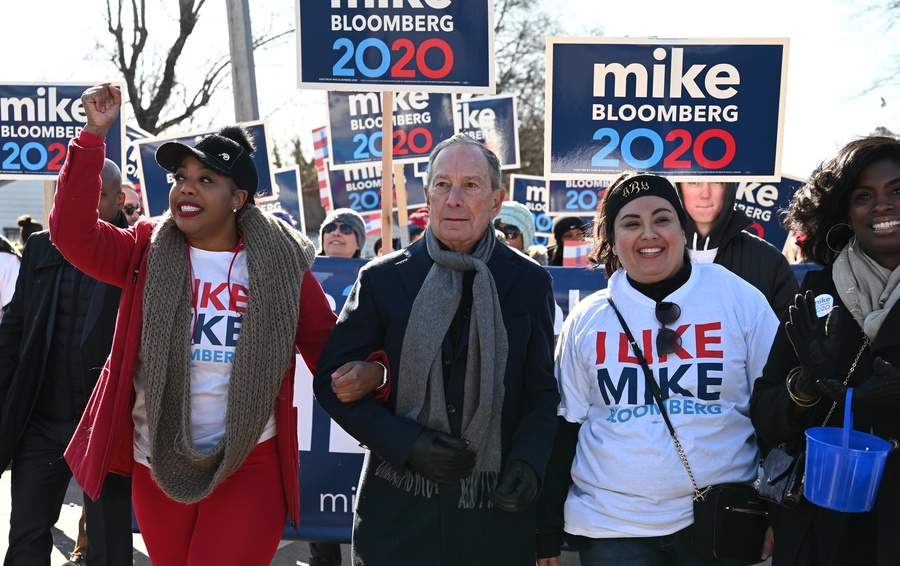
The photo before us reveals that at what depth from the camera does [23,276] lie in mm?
4242

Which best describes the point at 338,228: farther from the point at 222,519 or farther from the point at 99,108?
the point at 222,519

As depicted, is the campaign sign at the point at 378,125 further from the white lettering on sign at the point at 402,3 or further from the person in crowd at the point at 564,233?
the white lettering on sign at the point at 402,3

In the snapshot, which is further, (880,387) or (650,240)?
(650,240)

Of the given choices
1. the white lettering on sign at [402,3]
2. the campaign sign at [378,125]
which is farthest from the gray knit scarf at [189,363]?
the campaign sign at [378,125]

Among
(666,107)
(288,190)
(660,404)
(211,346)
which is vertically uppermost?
(666,107)

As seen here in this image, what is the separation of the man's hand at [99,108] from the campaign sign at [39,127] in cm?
492

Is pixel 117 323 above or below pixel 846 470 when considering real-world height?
Answer: above

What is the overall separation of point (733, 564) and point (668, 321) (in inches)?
29.7

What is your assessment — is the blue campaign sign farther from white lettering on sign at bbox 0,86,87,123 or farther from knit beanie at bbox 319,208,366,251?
white lettering on sign at bbox 0,86,87,123

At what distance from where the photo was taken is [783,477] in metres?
2.66

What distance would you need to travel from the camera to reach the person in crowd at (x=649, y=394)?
2826 mm

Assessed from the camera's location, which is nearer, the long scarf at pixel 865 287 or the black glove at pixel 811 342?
the black glove at pixel 811 342

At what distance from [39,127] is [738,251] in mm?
6013

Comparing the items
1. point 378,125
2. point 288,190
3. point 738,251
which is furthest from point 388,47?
point 288,190
